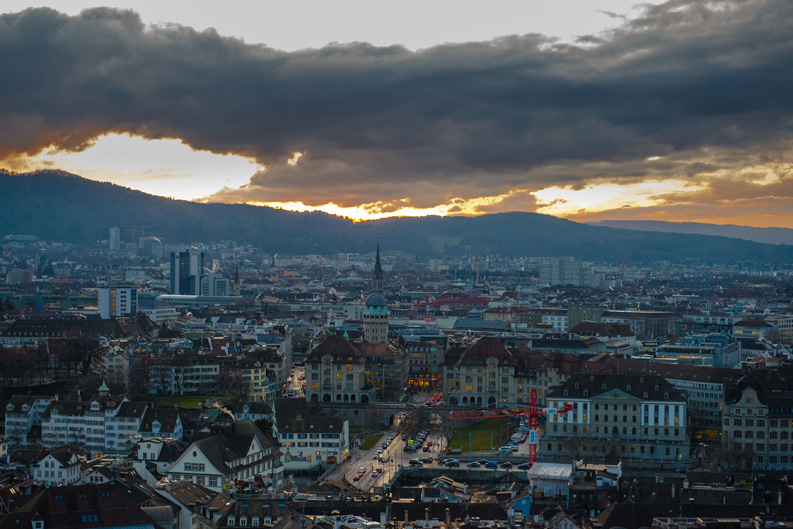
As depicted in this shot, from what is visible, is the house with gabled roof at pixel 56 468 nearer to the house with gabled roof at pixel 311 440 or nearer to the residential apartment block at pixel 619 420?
the house with gabled roof at pixel 311 440

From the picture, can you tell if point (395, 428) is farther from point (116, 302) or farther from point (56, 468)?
point (116, 302)

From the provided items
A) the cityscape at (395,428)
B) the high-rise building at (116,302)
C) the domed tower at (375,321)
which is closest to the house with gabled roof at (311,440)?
the cityscape at (395,428)

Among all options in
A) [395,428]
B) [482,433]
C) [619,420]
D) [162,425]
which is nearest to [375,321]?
[395,428]

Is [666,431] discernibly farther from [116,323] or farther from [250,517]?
[116,323]

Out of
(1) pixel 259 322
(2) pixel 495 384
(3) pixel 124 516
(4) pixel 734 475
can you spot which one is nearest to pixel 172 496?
(3) pixel 124 516

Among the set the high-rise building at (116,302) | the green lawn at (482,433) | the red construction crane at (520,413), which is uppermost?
the high-rise building at (116,302)

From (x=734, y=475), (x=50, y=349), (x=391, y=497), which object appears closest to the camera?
(x=391, y=497)
